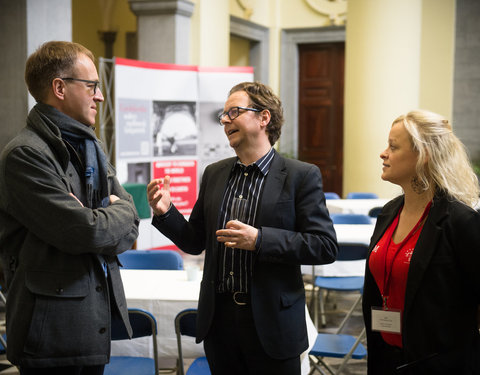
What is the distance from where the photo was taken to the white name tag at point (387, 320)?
7.04 feet

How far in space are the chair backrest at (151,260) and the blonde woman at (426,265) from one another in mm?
2175

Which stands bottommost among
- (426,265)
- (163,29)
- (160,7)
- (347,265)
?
(347,265)

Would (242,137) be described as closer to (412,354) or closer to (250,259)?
(250,259)

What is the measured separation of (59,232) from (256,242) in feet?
2.21

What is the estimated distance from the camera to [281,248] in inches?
86.1

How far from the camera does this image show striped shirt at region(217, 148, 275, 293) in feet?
7.46

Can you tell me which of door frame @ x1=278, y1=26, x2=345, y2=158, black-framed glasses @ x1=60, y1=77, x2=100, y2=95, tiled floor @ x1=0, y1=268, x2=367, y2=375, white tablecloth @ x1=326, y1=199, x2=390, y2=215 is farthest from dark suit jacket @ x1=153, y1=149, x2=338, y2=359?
door frame @ x1=278, y1=26, x2=345, y2=158

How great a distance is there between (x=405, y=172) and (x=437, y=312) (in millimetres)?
500

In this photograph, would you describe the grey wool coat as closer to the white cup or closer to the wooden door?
the white cup

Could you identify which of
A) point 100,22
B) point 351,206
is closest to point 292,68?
point 100,22

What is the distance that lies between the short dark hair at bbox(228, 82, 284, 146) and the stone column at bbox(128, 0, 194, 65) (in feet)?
21.8

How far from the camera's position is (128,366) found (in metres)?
3.18

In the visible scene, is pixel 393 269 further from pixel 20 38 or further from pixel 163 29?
pixel 163 29

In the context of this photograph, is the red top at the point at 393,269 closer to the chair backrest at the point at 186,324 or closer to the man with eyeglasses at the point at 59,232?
the man with eyeglasses at the point at 59,232
